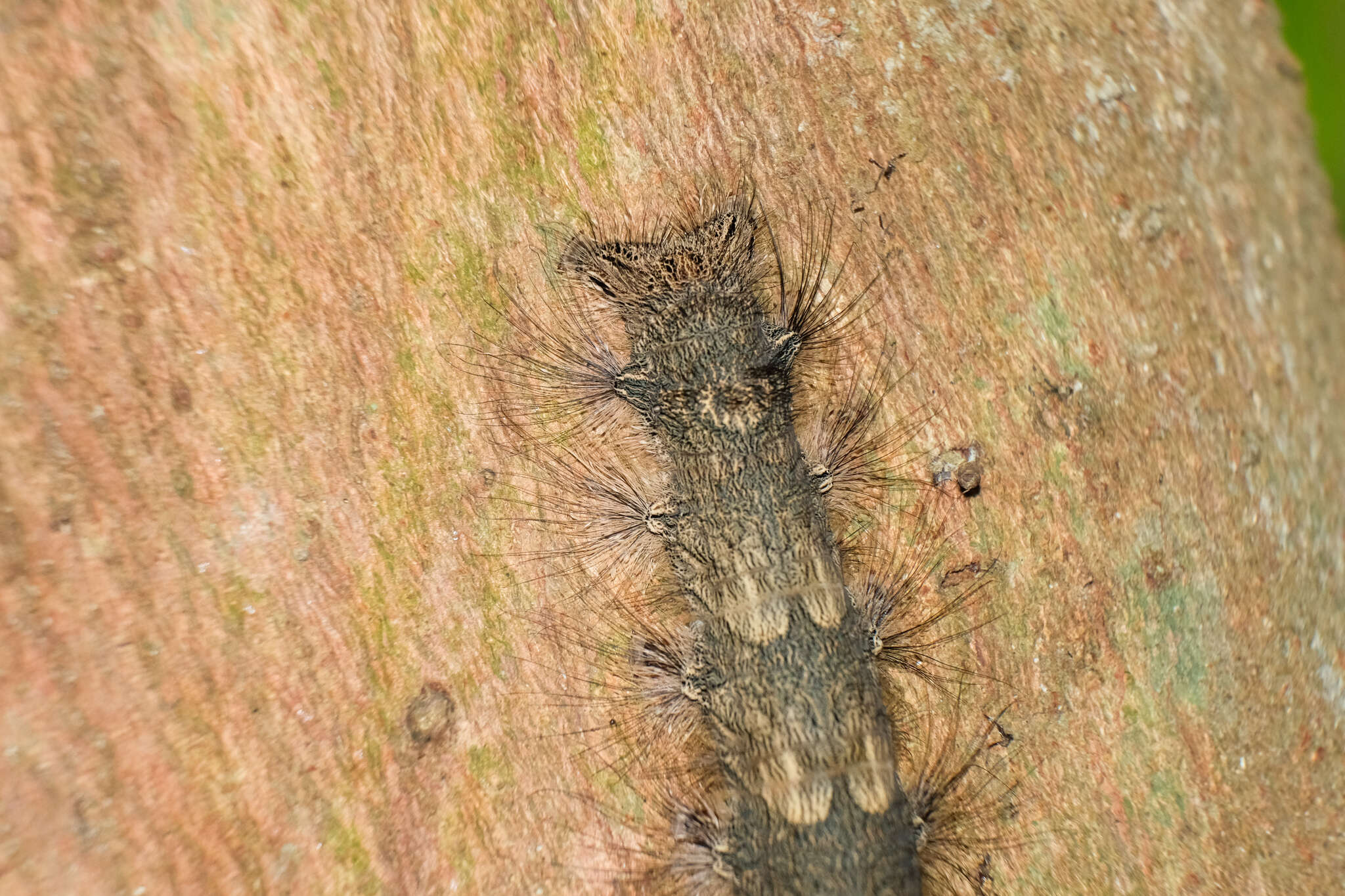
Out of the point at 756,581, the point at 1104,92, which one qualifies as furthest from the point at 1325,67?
the point at 756,581

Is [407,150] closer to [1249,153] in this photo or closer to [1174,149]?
[1174,149]

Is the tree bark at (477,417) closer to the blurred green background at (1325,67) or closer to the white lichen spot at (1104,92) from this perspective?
the white lichen spot at (1104,92)

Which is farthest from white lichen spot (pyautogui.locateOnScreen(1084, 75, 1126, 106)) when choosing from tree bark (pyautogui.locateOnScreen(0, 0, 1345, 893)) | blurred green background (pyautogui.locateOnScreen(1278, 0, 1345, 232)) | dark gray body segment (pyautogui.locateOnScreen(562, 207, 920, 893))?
blurred green background (pyautogui.locateOnScreen(1278, 0, 1345, 232))

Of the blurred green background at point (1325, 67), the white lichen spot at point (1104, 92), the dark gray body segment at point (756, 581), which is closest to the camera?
the dark gray body segment at point (756, 581)

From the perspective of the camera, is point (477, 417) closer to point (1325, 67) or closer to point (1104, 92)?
point (1104, 92)

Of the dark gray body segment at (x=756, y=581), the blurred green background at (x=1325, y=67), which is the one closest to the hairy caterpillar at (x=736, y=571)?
the dark gray body segment at (x=756, y=581)
